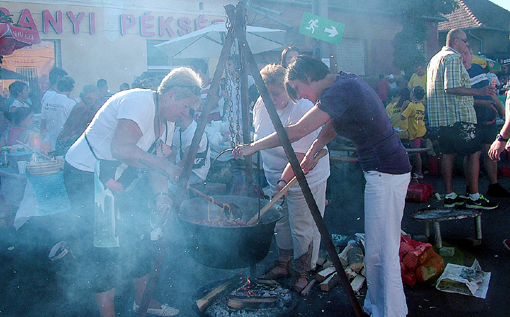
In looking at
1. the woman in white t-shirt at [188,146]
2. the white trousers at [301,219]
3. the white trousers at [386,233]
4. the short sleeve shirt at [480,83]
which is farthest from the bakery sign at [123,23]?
the white trousers at [386,233]

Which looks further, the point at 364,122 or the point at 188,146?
the point at 188,146

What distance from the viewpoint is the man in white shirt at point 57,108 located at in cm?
664

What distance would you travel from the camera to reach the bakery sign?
1054 centimetres

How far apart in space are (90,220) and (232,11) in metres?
1.79

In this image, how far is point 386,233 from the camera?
2.74 meters

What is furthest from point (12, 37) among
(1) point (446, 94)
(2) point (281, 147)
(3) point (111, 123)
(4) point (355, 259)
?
(1) point (446, 94)

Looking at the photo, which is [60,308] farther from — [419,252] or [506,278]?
[506,278]

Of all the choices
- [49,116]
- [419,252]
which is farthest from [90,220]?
[49,116]

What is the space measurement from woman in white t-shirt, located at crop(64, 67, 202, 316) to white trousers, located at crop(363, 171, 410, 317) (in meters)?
1.39

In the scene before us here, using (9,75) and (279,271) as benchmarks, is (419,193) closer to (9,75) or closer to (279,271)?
(279,271)

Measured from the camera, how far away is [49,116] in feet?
22.1

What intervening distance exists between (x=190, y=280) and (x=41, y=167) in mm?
2163

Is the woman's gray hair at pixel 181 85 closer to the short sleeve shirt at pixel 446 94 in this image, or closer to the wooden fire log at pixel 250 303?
the wooden fire log at pixel 250 303

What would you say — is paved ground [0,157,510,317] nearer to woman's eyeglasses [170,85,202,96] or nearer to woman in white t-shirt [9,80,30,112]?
woman's eyeglasses [170,85,202,96]
